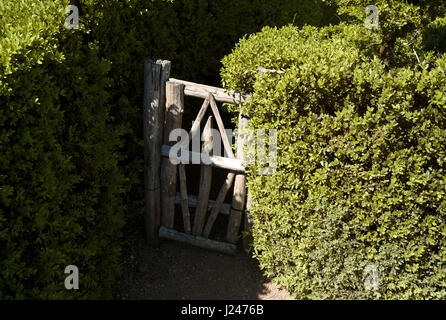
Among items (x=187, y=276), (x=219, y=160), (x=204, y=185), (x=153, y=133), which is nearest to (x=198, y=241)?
(x=187, y=276)

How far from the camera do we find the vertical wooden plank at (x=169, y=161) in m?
5.33

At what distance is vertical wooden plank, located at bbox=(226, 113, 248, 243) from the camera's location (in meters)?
5.38

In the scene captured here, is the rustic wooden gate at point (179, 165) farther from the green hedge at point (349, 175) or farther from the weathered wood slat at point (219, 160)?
the green hedge at point (349, 175)

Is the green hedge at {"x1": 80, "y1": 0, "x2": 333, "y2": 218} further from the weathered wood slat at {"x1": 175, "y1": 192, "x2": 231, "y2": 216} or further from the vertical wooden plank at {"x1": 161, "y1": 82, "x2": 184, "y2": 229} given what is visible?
the weathered wood slat at {"x1": 175, "y1": 192, "x2": 231, "y2": 216}

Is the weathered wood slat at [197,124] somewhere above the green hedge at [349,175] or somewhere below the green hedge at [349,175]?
above

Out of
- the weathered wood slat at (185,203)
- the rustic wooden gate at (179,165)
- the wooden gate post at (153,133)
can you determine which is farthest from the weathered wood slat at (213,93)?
the weathered wood slat at (185,203)

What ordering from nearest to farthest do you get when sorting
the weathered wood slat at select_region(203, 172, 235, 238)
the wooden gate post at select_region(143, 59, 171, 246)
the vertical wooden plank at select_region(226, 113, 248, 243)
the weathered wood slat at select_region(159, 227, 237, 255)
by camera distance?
the wooden gate post at select_region(143, 59, 171, 246) < the vertical wooden plank at select_region(226, 113, 248, 243) < the weathered wood slat at select_region(203, 172, 235, 238) < the weathered wood slat at select_region(159, 227, 237, 255)

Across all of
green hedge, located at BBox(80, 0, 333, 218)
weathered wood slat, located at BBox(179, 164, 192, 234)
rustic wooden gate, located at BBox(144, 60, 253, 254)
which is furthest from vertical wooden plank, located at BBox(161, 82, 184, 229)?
green hedge, located at BBox(80, 0, 333, 218)

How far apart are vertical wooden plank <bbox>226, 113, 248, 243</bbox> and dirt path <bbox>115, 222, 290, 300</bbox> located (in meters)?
0.39

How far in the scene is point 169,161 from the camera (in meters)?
5.59

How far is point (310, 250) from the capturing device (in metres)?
4.99

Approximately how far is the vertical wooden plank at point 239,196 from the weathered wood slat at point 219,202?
0.33 ft

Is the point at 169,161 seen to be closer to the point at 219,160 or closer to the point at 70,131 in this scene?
the point at 219,160

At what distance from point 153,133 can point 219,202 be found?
4.25 feet
